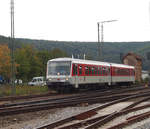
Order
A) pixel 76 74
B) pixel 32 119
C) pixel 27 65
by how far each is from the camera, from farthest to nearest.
→ pixel 27 65 → pixel 76 74 → pixel 32 119

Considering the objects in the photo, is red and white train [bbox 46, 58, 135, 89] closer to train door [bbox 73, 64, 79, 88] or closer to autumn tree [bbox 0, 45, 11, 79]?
train door [bbox 73, 64, 79, 88]

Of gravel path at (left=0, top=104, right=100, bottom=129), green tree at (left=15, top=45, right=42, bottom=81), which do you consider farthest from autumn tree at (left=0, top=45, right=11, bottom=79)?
gravel path at (left=0, top=104, right=100, bottom=129)

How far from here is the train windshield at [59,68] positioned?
25.0 m

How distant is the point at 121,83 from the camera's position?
38.3 meters

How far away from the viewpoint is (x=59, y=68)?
25453 millimetres

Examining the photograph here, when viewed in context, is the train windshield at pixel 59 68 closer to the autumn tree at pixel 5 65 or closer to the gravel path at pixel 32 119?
the gravel path at pixel 32 119

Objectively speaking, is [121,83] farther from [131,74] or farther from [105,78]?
[105,78]

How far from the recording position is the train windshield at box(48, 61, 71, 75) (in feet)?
81.9

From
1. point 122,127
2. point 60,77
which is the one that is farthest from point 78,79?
point 122,127

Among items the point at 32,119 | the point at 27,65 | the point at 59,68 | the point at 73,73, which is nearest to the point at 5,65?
the point at 27,65

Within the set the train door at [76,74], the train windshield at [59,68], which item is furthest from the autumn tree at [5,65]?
the train door at [76,74]

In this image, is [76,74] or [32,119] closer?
[32,119]

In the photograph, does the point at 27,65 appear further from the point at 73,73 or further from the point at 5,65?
the point at 73,73

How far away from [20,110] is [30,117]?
915mm
